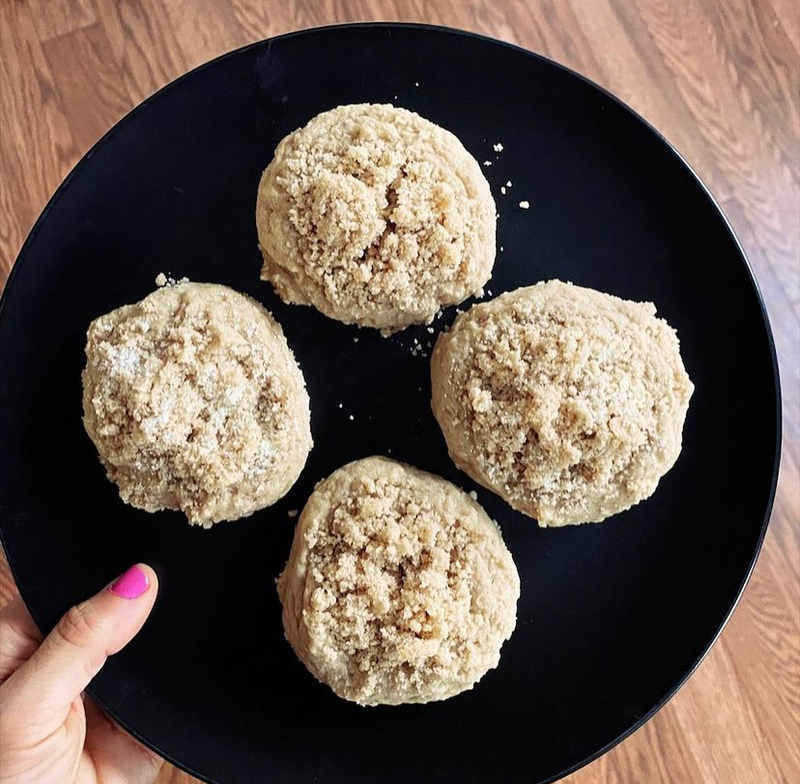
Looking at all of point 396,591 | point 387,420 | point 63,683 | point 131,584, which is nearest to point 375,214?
point 387,420

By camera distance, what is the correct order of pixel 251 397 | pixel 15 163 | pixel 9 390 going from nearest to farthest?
pixel 251 397
pixel 9 390
pixel 15 163

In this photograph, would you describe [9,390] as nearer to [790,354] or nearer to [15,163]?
[15,163]

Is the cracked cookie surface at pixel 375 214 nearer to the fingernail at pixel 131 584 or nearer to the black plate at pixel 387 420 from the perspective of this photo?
the black plate at pixel 387 420

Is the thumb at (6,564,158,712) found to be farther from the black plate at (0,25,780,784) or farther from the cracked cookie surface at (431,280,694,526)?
the cracked cookie surface at (431,280,694,526)

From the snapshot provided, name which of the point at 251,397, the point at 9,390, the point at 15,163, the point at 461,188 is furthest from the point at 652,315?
the point at 15,163

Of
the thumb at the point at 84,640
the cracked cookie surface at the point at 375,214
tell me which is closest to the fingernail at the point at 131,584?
the thumb at the point at 84,640
